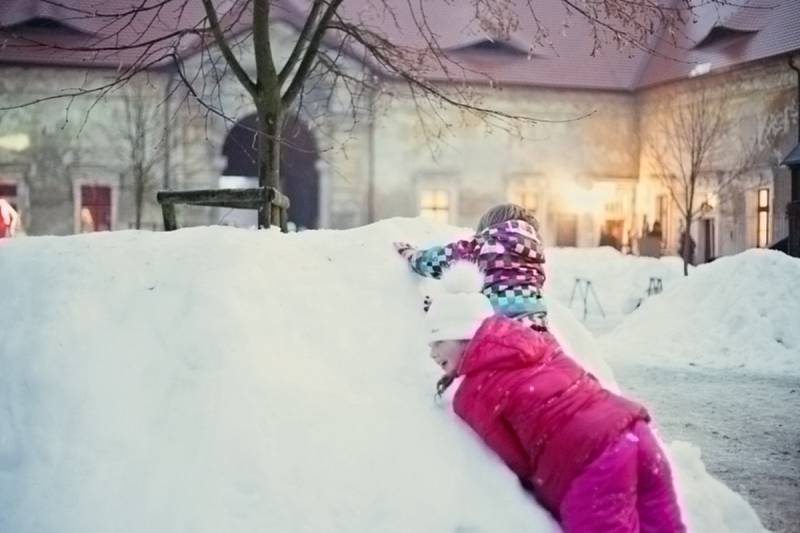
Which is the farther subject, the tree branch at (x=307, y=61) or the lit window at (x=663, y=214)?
the lit window at (x=663, y=214)

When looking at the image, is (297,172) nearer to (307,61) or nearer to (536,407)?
(307,61)

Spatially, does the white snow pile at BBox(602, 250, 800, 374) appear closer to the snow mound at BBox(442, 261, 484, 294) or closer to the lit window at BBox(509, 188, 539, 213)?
the snow mound at BBox(442, 261, 484, 294)

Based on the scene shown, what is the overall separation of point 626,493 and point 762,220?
2172cm

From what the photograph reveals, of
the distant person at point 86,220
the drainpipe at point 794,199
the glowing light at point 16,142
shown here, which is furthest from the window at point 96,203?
the drainpipe at point 794,199

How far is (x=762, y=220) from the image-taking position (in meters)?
22.6

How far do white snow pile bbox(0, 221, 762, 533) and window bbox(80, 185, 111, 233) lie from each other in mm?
20797

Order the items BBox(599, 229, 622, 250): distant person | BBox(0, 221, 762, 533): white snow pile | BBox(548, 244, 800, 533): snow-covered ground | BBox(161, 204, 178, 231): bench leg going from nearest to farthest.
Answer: BBox(0, 221, 762, 533): white snow pile
BBox(548, 244, 800, 533): snow-covered ground
BBox(161, 204, 178, 231): bench leg
BBox(599, 229, 622, 250): distant person

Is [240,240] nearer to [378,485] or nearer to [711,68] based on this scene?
[378,485]

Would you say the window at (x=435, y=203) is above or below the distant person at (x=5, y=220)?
above

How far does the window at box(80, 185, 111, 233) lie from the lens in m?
24.0

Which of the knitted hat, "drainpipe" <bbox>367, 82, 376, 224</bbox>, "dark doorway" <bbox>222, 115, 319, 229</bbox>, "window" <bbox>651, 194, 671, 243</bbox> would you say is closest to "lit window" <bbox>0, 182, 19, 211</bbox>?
"dark doorway" <bbox>222, 115, 319, 229</bbox>

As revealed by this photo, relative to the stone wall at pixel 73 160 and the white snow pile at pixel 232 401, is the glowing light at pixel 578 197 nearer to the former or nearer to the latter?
the stone wall at pixel 73 160

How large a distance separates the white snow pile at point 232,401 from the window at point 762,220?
20.0 m

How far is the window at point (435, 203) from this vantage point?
25109 millimetres
